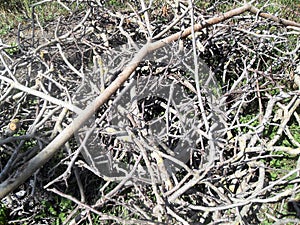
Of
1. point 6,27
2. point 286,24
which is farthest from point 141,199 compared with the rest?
point 6,27

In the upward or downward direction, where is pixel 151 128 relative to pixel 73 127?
downward

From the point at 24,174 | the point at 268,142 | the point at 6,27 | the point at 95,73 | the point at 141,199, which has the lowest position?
the point at 268,142

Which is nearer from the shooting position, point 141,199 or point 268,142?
point 141,199

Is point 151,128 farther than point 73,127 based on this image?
Yes

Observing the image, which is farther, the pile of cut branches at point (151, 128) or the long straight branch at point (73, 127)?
the pile of cut branches at point (151, 128)

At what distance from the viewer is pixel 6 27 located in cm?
491

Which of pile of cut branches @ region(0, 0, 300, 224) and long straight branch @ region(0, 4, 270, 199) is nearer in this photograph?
long straight branch @ region(0, 4, 270, 199)

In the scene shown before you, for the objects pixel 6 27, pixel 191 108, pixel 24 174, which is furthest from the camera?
pixel 6 27

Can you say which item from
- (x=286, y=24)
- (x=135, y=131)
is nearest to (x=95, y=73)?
(x=135, y=131)

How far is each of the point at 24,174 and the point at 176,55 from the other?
3.52ft

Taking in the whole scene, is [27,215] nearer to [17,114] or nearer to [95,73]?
[17,114]

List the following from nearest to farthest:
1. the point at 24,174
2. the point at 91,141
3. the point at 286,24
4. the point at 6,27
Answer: the point at 24,174 < the point at 91,141 < the point at 286,24 < the point at 6,27

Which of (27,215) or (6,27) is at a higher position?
(6,27)

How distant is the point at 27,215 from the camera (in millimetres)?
2459
